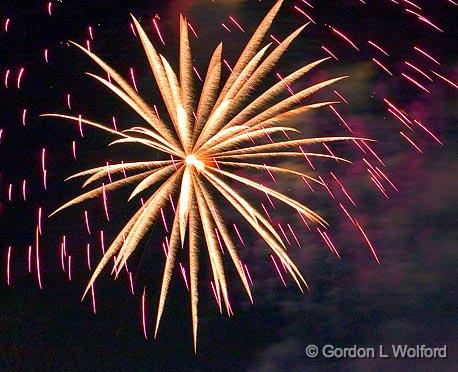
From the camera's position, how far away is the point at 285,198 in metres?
4.79

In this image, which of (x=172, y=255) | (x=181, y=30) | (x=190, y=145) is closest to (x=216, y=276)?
(x=172, y=255)

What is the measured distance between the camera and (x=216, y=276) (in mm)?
4793

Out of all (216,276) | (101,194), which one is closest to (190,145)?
(101,194)

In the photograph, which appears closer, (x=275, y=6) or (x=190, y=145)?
(x=190, y=145)

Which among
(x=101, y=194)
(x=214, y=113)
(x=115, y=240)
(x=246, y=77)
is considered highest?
(x=246, y=77)

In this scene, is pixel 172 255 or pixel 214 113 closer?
pixel 214 113

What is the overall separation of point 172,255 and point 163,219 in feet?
1.33

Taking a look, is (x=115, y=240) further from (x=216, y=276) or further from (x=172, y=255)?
(x=216, y=276)

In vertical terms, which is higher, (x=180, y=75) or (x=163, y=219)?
(x=180, y=75)

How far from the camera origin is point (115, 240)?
15.7 feet

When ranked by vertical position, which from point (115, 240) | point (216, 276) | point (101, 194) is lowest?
point (216, 276)

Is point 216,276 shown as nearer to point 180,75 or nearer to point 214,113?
point 214,113

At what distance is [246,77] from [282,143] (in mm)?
780

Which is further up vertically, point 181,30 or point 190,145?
point 181,30
